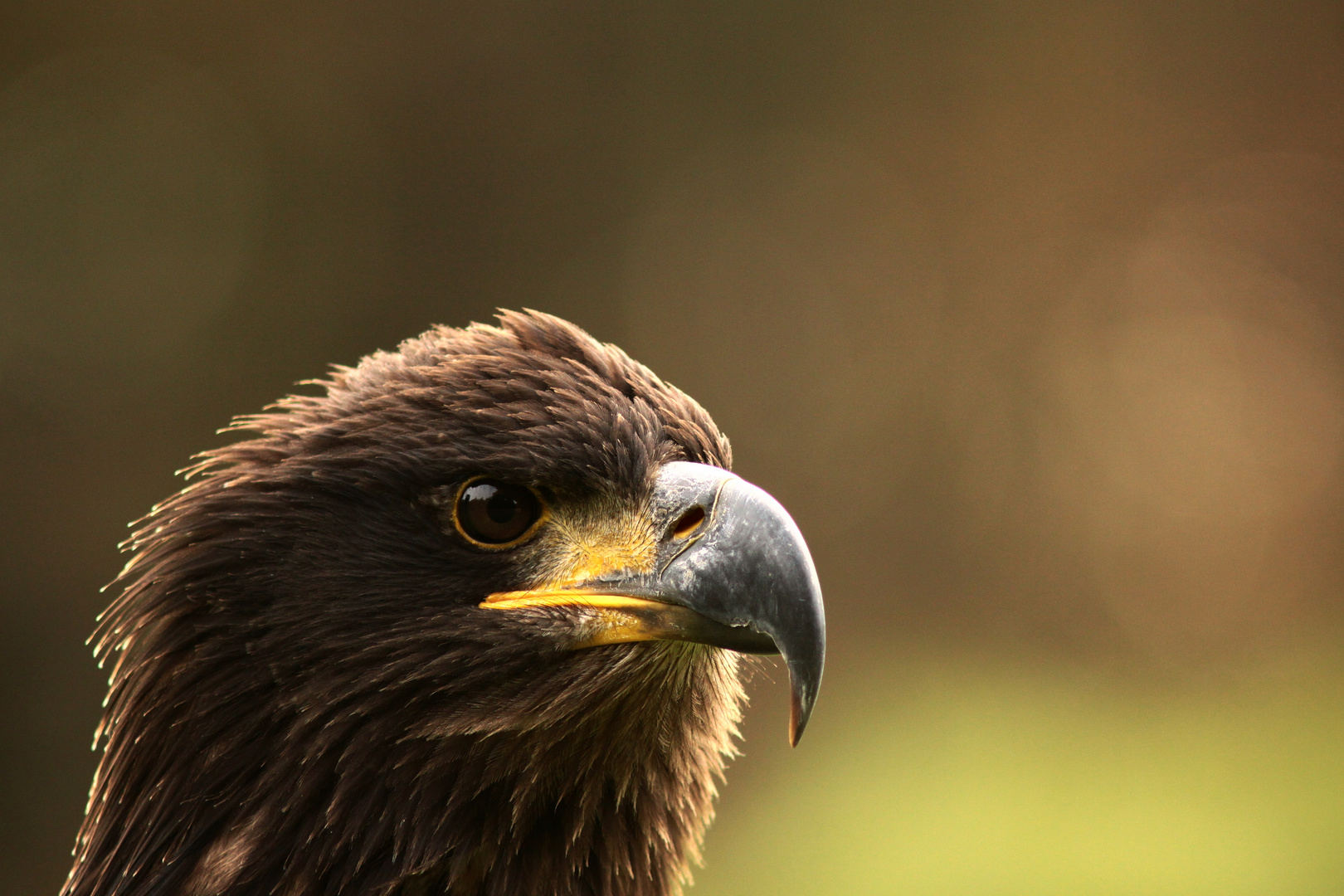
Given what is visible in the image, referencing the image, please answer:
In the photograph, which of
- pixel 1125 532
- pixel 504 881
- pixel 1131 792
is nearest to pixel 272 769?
pixel 504 881

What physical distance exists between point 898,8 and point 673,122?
88.8 inches

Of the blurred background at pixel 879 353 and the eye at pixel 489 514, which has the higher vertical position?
the blurred background at pixel 879 353

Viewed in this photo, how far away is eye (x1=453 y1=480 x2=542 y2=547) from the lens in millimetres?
2129

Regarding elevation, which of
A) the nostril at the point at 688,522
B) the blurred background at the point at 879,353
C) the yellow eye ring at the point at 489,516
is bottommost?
the yellow eye ring at the point at 489,516

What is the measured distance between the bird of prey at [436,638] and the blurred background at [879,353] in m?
4.66

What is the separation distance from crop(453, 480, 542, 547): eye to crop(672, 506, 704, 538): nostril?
0.91 ft

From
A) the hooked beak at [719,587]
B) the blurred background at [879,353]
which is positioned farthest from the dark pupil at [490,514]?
the blurred background at [879,353]

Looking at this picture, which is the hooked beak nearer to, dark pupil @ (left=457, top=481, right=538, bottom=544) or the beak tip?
the beak tip

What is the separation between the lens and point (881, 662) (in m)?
8.94

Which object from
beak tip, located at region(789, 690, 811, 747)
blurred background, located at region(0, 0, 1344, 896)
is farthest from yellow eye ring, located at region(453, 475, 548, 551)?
blurred background, located at region(0, 0, 1344, 896)

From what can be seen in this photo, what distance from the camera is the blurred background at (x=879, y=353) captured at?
7.04 meters

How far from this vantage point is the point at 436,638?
→ 2.07m

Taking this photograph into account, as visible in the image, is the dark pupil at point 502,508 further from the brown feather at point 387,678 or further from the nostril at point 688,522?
the nostril at point 688,522

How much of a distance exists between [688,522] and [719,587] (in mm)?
156
